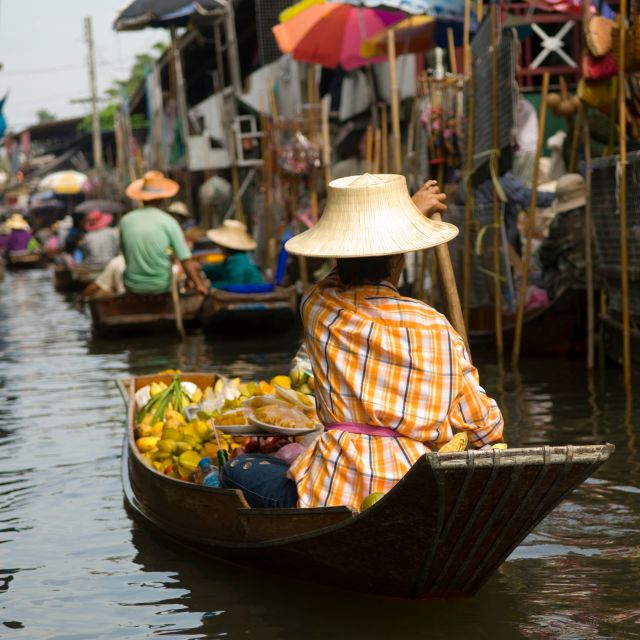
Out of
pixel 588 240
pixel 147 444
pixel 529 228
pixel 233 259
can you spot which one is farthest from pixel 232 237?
pixel 147 444

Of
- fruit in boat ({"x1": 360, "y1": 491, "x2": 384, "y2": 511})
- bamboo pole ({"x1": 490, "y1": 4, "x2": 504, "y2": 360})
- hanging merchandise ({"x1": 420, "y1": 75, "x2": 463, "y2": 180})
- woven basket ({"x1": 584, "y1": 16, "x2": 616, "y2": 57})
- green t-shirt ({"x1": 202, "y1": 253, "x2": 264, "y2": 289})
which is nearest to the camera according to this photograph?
fruit in boat ({"x1": 360, "y1": 491, "x2": 384, "y2": 511})

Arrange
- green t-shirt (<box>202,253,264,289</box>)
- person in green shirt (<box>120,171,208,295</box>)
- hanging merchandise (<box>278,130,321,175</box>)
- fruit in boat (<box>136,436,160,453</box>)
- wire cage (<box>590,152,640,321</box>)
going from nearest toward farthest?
fruit in boat (<box>136,436,160,453</box>)
wire cage (<box>590,152,640,321</box>)
person in green shirt (<box>120,171,208,295</box>)
green t-shirt (<box>202,253,264,289</box>)
hanging merchandise (<box>278,130,321,175</box>)

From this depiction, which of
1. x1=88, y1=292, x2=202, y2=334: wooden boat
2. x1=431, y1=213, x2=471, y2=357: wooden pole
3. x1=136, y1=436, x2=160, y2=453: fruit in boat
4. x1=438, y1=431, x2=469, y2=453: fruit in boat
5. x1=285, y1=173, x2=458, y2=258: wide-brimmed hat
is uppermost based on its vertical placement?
x1=285, y1=173, x2=458, y2=258: wide-brimmed hat

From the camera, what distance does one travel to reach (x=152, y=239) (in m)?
12.6

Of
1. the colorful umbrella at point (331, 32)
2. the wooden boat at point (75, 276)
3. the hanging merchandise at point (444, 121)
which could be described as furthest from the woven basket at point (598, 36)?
the wooden boat at point (75, 276)

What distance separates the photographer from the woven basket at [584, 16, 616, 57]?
27.0 feet

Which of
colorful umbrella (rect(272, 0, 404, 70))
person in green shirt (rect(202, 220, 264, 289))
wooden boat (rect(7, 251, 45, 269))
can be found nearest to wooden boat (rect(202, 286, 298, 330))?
person in green shirt (rect(202, 220, 264, 289))

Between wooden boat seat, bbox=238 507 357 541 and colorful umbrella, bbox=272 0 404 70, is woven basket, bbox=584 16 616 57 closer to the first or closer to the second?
wooden boat seat, bbox=238 507 357 541

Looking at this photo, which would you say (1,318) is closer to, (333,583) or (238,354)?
(238,354)

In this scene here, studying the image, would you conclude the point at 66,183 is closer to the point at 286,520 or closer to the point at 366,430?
the point at 286,520

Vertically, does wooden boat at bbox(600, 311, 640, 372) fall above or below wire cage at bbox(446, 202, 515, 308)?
below

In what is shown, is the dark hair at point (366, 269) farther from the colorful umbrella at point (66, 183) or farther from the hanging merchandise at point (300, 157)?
the colorful umbrella at point (66, 183)

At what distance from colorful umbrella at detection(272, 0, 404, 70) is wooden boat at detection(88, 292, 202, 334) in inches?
150

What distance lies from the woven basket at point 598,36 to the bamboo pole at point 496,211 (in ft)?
2.60
